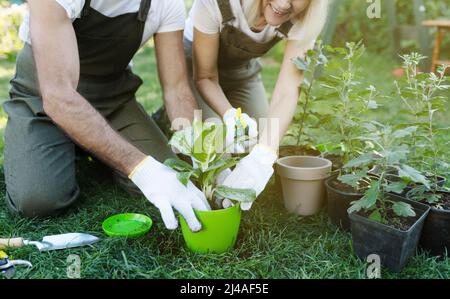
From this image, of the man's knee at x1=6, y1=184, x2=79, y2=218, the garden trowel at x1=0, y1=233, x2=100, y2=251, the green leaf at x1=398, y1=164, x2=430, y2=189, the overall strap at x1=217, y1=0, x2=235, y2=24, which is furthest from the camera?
the overall strap at x1=217, y1=0, x2=235, y2=24

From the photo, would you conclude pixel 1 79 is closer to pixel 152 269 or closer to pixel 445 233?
pixel 152 269

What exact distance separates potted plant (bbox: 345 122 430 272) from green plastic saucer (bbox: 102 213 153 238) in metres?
0.73

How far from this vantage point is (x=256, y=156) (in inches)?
72.7

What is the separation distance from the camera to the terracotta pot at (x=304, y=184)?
1886 mm

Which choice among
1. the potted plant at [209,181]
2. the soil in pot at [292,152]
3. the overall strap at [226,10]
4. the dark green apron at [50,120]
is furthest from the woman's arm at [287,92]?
the dark green apron at [50,120]

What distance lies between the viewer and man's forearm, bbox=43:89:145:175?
1695 millimetres

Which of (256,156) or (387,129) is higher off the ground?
(387,129)

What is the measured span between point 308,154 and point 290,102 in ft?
0.81

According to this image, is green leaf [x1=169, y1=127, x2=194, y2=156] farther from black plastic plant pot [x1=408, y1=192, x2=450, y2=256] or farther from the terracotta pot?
black plastic plant pot [x1=408, y1=192, x2=450, y2=256]

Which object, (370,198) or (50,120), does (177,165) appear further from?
(50,120)

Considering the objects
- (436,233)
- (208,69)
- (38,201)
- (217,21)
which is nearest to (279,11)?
(217,21)

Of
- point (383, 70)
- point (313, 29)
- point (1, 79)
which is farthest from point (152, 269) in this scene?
point (383, 70)

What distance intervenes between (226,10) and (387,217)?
A: 1032 mm

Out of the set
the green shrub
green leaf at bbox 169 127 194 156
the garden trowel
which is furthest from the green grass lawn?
the green shrub
